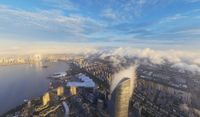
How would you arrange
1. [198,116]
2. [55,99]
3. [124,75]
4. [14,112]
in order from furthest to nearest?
[55,99] < [14,112] < [198,116] < [124,75]

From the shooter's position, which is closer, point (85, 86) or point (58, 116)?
point (58, 116)

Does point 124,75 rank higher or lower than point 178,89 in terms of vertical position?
higher

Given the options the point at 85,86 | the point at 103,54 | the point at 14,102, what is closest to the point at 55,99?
the point at 14,102

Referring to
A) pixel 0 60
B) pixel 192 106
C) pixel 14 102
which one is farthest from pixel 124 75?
pixel 0 60

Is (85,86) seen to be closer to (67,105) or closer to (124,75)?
(67,105)

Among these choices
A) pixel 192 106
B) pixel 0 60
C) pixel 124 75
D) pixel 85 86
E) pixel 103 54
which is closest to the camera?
pixel 124 75

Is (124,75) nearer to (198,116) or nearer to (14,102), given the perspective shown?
(198,116)
